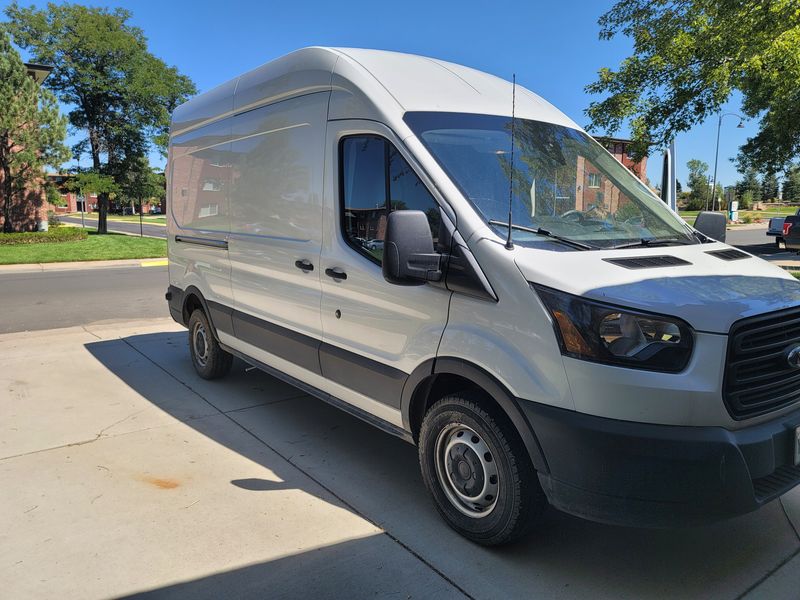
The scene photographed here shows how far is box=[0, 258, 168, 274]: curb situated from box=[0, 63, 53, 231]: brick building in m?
12.1

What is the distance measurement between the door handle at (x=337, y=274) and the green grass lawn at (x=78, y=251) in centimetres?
1799

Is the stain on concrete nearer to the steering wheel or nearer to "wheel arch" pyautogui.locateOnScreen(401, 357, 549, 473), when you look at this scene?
"wheel arch" pyautogui.locateOnScreen(401, 357, 549, 473)

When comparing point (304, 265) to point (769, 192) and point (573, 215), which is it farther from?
point (769, 192)

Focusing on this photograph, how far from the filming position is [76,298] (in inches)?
444

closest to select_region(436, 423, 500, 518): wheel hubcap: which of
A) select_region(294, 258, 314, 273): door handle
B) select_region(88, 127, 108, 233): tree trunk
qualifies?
select_region(294, 258, 314, 273): door handle

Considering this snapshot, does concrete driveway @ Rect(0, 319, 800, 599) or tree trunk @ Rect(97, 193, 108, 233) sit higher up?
tree trunk @ Rect(97, 193, 108, 233)

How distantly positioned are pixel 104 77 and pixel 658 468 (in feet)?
119

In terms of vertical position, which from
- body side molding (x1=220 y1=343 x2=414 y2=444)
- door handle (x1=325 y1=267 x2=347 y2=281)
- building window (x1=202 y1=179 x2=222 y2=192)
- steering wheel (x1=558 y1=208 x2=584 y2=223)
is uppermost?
building window (x1=202 y1=179 x2=222 y2=192)

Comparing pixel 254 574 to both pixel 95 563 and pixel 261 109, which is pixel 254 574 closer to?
pixel 95 563

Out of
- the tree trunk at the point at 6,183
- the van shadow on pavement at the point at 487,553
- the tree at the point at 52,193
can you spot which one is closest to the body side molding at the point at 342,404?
the van shadow on pavement at the point at 487,553

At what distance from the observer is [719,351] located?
2.34 metres

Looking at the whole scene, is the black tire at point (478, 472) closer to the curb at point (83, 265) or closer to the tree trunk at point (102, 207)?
the curb at point (83, 265)

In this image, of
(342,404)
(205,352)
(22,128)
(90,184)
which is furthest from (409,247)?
(90,184)

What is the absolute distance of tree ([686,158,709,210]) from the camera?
75.4 metres
